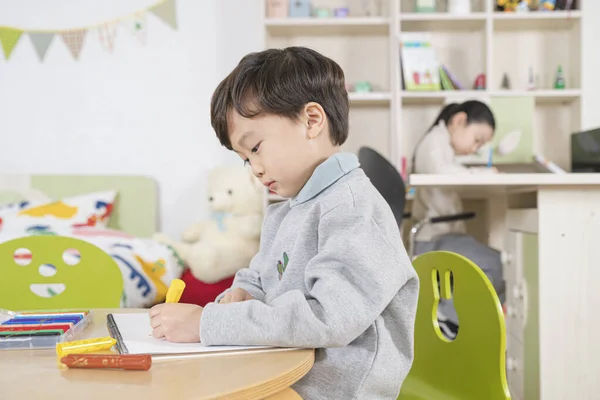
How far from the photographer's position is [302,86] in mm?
859

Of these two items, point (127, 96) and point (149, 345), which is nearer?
point (149, 345)

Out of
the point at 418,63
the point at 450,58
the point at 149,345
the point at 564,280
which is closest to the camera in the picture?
the point at 149,345

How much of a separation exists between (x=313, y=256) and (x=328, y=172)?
0.37 feet

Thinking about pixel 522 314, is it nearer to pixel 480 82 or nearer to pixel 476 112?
pixel 476 112

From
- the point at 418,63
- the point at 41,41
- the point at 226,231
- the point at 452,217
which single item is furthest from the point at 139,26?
the point at 452,217

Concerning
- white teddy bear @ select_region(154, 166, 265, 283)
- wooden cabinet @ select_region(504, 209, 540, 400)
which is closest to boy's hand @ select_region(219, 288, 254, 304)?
wooden cabinet @ select_region(504, 209, 540, 400)

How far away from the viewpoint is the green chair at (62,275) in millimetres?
1251

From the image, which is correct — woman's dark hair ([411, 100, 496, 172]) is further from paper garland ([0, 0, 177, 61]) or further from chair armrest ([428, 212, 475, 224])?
paper garland ([0, 0, 177, 61])

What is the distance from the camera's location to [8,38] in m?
2.89

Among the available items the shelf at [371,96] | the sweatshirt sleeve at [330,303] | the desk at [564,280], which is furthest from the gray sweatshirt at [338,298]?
the shelf at [371,96]

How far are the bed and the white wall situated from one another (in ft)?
0.31

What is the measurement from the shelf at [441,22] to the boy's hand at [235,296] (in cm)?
210

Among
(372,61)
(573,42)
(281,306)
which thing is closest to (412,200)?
(372,61)

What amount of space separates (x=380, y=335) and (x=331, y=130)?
29cm
